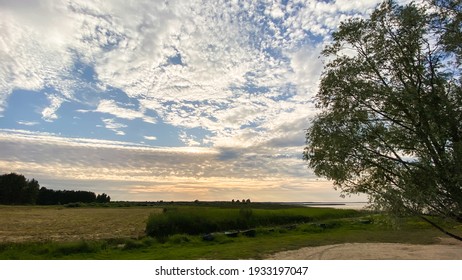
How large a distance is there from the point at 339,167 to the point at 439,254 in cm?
1459

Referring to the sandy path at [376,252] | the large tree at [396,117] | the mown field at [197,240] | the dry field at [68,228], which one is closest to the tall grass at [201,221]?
the mown field at [197,240]

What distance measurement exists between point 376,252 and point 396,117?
13843 millimetres

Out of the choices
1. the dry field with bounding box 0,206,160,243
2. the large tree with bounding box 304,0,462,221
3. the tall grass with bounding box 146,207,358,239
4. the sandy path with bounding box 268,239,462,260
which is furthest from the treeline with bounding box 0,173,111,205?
the large tree with bounding box 304,0,462,221

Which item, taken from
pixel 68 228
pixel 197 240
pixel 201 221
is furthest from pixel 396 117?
pixel 68 228

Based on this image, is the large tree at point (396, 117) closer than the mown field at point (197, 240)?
Yes

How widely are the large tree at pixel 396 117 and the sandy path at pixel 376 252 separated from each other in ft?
27.2

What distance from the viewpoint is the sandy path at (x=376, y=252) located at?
2406cm

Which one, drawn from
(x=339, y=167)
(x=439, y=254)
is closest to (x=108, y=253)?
(x=339, y=167)

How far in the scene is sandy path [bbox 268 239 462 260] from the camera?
24.1 m

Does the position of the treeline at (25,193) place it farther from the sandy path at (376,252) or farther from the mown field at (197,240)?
the sandy path at (376,252)

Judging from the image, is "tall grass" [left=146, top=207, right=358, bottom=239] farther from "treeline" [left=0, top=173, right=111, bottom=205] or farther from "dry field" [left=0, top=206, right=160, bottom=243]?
"treeline" [left=0, top=173, right=111, bottom=205]

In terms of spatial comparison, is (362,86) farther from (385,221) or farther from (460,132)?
(385,221)

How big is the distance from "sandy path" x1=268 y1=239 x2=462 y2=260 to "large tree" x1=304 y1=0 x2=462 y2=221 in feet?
27.2
